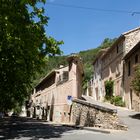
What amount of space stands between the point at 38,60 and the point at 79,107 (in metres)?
13.2

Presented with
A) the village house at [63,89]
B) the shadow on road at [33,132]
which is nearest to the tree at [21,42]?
the shadow on road at [33,132]

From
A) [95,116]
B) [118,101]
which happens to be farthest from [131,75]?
[95,116]

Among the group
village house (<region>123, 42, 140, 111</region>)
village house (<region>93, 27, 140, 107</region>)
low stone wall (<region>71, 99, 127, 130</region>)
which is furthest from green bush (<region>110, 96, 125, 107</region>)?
low stone wall (<region>71, 99, 127, 130</region>)

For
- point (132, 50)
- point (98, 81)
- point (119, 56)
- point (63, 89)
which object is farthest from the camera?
point (98, 81)

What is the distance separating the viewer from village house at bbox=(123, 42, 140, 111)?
38719 mm

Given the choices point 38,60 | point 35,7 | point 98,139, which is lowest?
point 98,139

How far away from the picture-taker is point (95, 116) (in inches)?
1112

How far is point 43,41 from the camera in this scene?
72.1ft

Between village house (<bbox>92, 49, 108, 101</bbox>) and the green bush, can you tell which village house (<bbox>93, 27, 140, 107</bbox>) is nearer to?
the green bush

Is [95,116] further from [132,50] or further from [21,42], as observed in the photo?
[132,50]

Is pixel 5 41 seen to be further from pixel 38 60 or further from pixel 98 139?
pixel 98 139

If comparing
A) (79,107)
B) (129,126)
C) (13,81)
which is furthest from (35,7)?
(79,107)

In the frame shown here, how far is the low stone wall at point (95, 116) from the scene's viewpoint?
2471 centimetres

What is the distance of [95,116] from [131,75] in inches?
591
